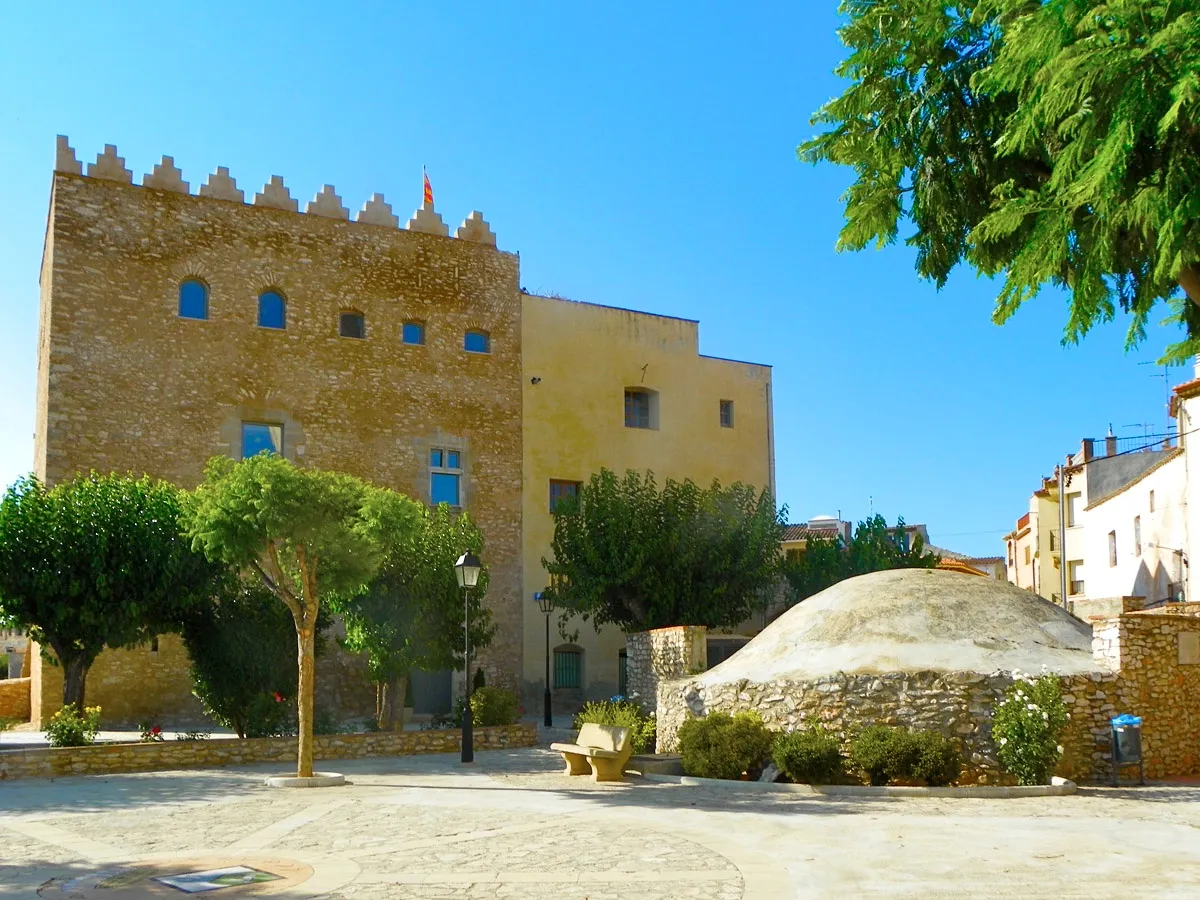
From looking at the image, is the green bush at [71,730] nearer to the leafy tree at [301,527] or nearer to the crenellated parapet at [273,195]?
the leafy tree at [301,527]

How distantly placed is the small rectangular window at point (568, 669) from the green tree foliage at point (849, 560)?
6.21 m

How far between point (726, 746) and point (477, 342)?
62.1ft

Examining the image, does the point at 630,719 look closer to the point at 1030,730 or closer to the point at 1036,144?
the point at 1030,730

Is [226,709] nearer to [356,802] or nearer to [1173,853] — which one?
[356,802]

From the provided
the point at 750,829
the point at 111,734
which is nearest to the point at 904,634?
the point at 750,829

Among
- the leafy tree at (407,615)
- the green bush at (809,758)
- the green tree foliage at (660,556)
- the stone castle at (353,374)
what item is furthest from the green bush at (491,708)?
the stone castle at (353,374)

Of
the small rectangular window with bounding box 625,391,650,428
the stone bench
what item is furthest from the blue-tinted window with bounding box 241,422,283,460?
the stone bench

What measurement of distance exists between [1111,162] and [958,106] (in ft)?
8.23

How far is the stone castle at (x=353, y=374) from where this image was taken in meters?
27.5

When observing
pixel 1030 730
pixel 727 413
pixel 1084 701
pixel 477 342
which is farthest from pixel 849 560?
pixel 1030 730

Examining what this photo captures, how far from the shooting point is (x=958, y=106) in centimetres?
803

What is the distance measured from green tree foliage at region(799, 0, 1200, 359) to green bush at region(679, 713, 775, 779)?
9.36 m

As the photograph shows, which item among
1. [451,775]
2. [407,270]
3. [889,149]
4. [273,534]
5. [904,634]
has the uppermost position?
[407,270]

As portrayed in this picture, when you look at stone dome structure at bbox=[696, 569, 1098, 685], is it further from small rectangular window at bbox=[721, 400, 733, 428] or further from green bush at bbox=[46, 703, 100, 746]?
small rectangular window at bbox=[721, 400, 733, 428]
